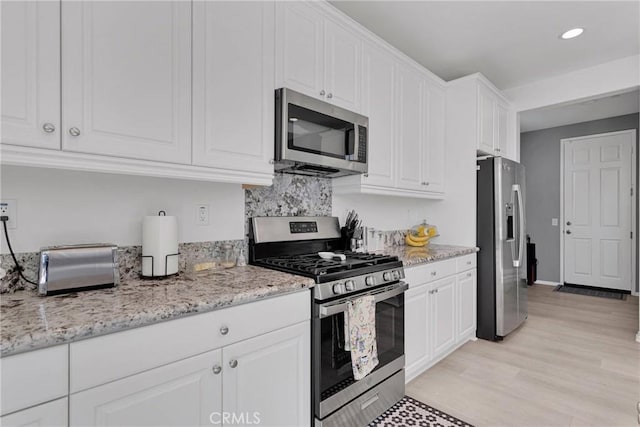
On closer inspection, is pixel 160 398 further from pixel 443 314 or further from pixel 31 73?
pixel 443 314

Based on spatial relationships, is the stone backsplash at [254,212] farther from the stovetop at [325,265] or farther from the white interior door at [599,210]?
the white interior door at [599,210]

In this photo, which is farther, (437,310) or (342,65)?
(437,310)

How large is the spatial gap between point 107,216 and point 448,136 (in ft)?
9.83

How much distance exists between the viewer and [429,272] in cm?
249

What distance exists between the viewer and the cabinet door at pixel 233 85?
1.55 meters

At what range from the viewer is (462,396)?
2.20 metres

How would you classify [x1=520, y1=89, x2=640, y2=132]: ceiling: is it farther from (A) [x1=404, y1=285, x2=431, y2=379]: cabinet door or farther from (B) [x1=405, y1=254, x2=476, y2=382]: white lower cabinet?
(A) [x1=404, y1=285, x2=431, y2=379]: cabinet door

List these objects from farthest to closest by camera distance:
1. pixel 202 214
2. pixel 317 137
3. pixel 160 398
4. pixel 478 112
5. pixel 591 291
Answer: pixel 591 291
pixel 478 112
pixel 317 137
pixel 202 214
pixel 160 398

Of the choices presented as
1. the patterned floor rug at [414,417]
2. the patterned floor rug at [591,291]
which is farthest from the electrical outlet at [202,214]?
the patterned floor rug at [591,291]

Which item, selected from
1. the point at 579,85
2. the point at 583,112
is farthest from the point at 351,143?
the point at 583,112

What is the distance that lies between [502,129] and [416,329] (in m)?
2.52

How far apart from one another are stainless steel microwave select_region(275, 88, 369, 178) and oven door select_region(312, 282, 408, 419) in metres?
0.80

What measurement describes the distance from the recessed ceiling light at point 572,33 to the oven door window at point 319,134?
2.04 meters

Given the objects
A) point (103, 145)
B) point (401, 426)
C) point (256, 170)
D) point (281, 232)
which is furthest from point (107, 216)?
point (401, 426)
